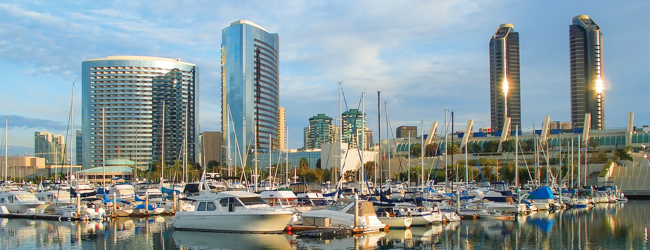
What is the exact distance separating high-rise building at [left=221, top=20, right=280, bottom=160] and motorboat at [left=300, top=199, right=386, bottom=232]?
425 ft

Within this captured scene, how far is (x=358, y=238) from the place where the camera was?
3172 centimetres

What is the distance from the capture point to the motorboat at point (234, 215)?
32688 millimetres

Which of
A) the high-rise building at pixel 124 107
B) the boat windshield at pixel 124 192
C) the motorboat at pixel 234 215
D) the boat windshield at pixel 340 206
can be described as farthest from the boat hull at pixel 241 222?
the high-rise building at pixel 124 107

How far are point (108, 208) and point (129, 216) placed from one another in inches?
126

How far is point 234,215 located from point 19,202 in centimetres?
2771

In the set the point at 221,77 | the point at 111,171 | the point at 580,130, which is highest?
the point at 221,77

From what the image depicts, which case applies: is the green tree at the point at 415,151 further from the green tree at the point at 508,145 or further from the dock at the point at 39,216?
the dock at the point at 39,216

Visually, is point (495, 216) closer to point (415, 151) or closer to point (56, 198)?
point (56, 198)

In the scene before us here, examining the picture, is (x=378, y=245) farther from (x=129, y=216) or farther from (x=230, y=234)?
(x=129, y=216)

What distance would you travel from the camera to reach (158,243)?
3062 cm

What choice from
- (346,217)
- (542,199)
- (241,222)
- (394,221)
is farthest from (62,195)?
(542,199)

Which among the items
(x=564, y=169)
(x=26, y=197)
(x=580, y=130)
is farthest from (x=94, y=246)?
(x=580, y=130)

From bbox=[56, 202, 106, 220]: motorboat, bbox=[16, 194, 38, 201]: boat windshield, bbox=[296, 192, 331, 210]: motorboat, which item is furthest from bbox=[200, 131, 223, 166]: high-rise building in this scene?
bbox=[296, 192, 331, 210]: motorboat

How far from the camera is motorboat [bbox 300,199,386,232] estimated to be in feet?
111
